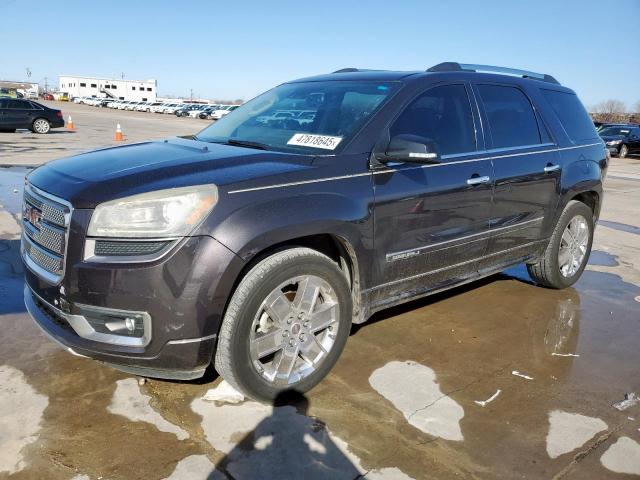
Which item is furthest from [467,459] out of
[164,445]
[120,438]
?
[120,438]

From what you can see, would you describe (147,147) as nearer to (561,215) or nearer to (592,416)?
(592,416)

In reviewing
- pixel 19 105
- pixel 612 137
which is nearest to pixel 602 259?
pixel 19 105

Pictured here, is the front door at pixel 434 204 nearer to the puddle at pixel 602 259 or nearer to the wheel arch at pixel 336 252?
the wheel arch at pixel 336 252

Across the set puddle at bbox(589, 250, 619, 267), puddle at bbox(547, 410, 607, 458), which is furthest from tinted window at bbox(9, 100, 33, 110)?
puddle at bbox(547, 410, 607, 458)

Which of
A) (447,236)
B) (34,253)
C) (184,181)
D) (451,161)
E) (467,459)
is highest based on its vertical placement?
(451,161)

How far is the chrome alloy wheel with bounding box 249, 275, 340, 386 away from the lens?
115 inches

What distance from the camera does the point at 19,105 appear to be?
71.3 feet

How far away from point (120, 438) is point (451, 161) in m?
2.67

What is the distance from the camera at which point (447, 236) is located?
3.76m

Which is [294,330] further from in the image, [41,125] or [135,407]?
[41,125]

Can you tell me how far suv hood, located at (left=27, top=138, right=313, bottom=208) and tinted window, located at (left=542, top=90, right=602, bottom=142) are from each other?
2965mm

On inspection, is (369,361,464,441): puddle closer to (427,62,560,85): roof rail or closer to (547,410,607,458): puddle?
(547,410,607,458): puddle

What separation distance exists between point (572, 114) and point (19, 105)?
883 inches

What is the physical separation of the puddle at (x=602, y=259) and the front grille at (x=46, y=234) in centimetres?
579
